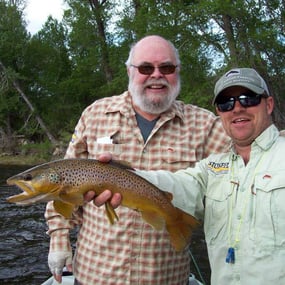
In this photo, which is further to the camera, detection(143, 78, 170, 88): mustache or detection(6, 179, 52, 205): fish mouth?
detection(143, 78, 170, 88): mustache

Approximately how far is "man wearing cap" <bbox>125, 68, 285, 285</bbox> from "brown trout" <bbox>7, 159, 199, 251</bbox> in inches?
3.3

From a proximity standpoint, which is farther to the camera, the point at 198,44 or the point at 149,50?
the point at 198,44

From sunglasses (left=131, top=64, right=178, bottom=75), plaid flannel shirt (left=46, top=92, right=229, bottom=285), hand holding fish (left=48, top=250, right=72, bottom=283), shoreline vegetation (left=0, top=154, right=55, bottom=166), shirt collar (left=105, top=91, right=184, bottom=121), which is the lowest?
→ shoreline vegetation (left=0, top=154, right=55, bottom=166)

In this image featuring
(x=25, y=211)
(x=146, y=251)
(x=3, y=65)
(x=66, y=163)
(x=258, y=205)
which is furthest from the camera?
(x=3, y=65)

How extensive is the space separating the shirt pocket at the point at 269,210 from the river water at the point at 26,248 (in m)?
4.91

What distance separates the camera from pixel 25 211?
11477 mm

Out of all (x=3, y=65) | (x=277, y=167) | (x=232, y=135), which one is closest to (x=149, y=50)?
(x=232, y=135)

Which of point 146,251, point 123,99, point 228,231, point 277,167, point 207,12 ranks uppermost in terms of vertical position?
point 207,12

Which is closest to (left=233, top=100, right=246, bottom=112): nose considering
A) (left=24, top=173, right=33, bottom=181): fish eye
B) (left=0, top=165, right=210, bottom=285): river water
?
(left=24, top=173, right=33, bottom=181): fish eye

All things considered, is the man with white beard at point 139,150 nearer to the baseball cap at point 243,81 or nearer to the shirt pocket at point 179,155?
the shirt pocket at point 179,155

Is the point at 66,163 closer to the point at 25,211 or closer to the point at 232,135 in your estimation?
the point at 232,135

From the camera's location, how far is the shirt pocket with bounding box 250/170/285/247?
7.41 feet

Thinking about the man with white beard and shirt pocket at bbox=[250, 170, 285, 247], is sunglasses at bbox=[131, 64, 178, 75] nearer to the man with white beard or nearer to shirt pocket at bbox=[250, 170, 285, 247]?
the man with white beard

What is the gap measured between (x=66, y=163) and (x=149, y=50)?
132 cm
